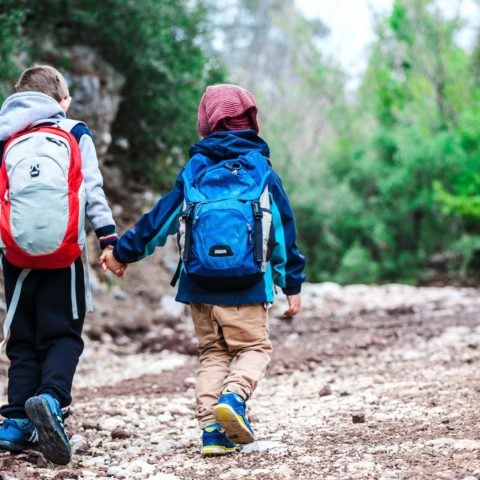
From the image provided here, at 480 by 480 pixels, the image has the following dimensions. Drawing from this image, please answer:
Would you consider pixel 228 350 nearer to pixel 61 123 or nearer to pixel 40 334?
pixel 40 334

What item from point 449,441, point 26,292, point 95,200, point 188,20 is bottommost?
point 449,441

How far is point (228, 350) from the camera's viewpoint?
11.4 ft

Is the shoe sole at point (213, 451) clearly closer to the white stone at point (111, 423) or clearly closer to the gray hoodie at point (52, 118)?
the white stone at point (111, 423)

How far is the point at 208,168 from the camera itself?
132 inches

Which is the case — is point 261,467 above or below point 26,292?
below

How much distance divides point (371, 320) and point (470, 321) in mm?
1533

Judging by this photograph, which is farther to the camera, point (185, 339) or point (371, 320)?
point (371, 320)

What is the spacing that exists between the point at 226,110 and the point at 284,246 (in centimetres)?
69

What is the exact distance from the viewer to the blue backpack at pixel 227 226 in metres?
3.20

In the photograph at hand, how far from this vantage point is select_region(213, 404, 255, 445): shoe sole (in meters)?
3.03

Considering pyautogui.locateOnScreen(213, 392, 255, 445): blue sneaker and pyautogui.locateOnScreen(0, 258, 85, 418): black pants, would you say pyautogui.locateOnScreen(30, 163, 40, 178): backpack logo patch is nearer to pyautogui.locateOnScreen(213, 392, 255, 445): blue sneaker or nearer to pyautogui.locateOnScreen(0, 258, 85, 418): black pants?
pyautogui.locateOnScreen(0, 258, 85, 418): black pants

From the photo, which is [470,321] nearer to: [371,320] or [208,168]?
[371,320]

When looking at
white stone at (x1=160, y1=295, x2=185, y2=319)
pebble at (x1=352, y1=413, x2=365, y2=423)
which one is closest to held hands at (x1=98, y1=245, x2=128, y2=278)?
pebble at (x1=352, y1=413, x2=365, y2=423)

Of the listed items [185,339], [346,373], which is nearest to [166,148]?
[185,339]
